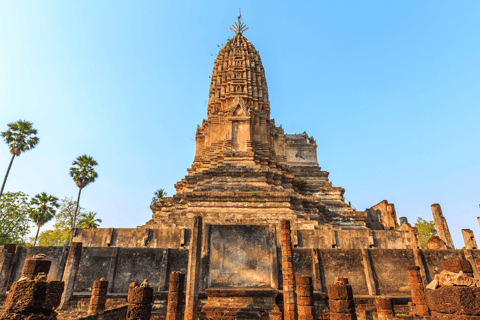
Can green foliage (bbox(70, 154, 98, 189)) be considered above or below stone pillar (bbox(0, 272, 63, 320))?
above

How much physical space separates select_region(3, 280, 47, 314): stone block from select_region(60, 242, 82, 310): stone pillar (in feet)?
29.6

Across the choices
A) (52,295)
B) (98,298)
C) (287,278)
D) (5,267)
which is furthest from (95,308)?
(287,278)

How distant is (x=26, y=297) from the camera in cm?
438

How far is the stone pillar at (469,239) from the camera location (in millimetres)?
18828

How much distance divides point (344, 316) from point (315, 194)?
1809 centimetres

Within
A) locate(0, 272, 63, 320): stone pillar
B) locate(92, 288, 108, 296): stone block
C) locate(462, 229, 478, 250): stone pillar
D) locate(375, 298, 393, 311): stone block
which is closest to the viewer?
locate(0, 272, 63, 320): stone pillar

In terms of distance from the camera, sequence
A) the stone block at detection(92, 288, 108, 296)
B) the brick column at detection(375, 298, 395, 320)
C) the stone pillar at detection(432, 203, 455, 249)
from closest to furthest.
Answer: the brick column at detection(375, 298, 395, 320)
the stone block at detection(92, 288, 108, 296)
the stone pillar at detection(432, 203, 455, 249)

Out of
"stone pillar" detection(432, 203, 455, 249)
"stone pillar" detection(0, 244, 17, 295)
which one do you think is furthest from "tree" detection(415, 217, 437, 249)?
"stone pillar" detection(0, 244, 17, 295)

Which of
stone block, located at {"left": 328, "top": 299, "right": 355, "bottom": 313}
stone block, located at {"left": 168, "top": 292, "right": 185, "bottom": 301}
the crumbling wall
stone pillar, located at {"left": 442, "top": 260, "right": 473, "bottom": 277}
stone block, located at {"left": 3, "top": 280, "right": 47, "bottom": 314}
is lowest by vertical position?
stone block, located at {"left": 328, "top": 299, "right": 355, "bottom": 313}

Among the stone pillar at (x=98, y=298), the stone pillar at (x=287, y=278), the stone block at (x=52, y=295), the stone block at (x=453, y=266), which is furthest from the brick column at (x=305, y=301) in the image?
the stone block at (x=52, y=295)

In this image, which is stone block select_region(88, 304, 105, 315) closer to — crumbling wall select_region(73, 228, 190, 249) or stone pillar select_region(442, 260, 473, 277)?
crumbling wall select_region(73, 228, 190, 249)

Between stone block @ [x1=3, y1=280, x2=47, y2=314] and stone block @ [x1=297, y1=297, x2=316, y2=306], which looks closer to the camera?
stone block @ [x1=3, y1=280, x2=47, y2=314]

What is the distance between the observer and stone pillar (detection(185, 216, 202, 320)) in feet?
30.7

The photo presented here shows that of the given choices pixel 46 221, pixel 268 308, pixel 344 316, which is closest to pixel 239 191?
pixel 268 308
